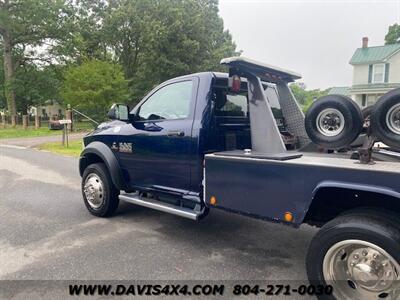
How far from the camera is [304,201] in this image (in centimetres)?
284

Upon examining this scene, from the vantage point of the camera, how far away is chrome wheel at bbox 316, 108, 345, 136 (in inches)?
119

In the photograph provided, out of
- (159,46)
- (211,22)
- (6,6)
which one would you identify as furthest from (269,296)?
(211,22)

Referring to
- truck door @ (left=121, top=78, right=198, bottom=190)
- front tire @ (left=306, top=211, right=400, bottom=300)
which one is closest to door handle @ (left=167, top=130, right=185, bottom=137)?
truck door @ (left=121, top=78, right=198, bottom=190)

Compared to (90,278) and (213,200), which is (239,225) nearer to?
(213,200)

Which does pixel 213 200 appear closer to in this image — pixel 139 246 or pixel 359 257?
pixel 139 246

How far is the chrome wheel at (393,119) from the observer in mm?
2679

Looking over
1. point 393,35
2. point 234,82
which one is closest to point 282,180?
point 234,82

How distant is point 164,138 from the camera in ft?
13.7

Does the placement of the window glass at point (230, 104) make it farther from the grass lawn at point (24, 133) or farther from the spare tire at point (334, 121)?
the grass lawn at point (24, 133)

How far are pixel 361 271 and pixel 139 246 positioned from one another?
2.49 meters

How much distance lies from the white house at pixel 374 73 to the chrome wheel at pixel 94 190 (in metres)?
26.0

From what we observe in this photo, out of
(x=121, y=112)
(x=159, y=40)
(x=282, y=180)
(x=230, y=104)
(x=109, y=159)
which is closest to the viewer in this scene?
(x=282, y=180)

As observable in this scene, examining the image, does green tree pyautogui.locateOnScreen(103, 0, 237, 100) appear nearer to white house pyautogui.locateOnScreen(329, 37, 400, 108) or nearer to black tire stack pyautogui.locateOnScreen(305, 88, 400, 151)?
white house pyautogui.locateOnScreen(329, 37, 400, 108)

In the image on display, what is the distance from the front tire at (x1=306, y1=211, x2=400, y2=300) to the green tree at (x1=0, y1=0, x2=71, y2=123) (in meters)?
31.1
